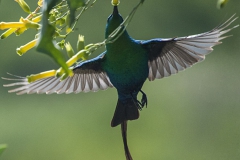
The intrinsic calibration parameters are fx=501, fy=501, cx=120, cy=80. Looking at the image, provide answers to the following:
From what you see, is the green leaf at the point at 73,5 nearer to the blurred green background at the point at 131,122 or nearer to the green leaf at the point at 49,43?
the green leaf at the point at 49,43

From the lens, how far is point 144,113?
3564 millimetres

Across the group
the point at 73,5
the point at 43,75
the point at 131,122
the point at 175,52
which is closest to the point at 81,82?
the point at 175,52

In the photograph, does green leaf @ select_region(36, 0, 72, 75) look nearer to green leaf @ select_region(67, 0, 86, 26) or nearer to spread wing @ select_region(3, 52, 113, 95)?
green leaf @ select_region(67, 0, 86, 26)

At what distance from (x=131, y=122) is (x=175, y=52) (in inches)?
90.1

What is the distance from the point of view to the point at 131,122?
3.51 meters

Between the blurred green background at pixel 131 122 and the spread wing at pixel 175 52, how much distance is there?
6.74ft

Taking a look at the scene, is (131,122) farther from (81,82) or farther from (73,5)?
(73,5)

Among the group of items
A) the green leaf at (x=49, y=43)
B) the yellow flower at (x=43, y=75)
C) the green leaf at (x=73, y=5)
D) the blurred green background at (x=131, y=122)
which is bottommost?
the blurred green background at (x=131, y=122)

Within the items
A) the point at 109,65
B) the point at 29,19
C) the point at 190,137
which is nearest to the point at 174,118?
the point at 190,137

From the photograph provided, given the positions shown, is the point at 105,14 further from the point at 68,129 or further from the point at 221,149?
the point at 221,149

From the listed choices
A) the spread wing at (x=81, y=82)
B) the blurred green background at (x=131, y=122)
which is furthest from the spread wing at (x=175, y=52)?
the blurred green background at (x=131, y=122)

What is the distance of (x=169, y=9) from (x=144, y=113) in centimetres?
132

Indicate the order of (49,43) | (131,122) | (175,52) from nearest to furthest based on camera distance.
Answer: (49,43), (175,52), (131,122)

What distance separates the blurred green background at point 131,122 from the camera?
11.2 feet
